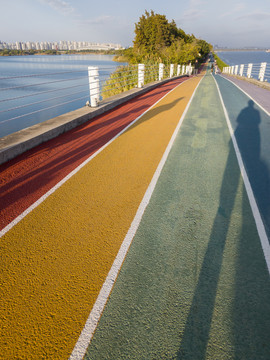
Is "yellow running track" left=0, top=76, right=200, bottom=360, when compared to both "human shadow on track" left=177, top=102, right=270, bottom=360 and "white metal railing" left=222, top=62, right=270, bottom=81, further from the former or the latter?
"white metal railing" left=222, top=62, right=270, bottom=81

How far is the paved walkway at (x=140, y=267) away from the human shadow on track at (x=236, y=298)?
0.01m

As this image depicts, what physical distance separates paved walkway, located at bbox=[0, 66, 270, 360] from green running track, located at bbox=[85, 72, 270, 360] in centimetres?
1

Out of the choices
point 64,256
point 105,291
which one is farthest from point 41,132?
point 105,291

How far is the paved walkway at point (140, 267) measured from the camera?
2.20 m

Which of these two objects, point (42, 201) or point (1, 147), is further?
point (1, 147)

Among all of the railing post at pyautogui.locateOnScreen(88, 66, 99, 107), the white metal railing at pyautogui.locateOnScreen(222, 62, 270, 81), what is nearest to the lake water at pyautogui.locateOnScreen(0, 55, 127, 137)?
the railing post at pyautogui.locateOnScreen(88, 66, 99, 107)

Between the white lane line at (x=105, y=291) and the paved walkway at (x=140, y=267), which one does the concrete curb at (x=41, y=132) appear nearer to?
the paved walkway at (x=140, y=267)

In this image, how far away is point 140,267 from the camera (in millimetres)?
2979

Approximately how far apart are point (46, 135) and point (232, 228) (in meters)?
5.79

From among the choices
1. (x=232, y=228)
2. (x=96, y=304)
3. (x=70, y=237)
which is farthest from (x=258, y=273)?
(x=70, y=237)

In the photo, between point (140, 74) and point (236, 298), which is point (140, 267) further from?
point (140, 74)

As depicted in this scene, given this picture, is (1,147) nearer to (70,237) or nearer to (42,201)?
(42,201)

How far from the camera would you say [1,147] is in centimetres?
573

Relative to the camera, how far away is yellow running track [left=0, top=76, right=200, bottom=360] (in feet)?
7.41
